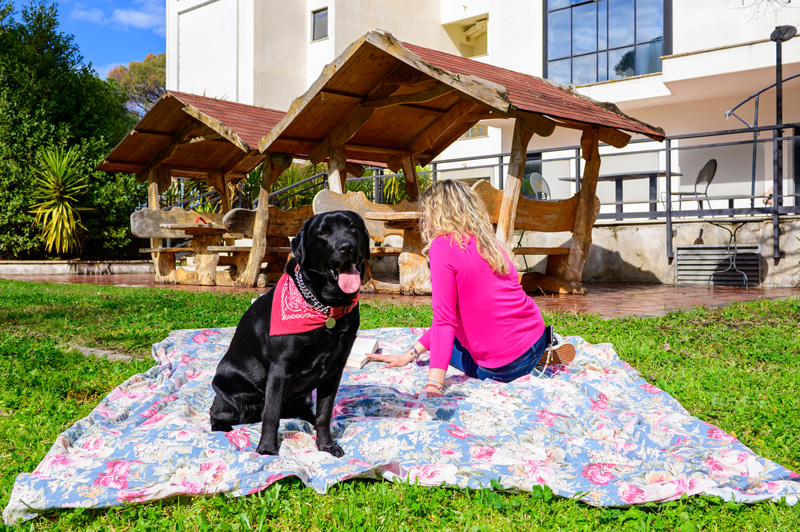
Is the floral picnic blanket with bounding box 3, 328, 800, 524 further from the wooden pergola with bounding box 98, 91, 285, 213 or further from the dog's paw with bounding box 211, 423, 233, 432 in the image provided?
the wooden pergola with bounding box 98, 91, 285, 213

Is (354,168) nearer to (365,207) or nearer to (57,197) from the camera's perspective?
(365,207)

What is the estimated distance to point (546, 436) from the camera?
339 cm

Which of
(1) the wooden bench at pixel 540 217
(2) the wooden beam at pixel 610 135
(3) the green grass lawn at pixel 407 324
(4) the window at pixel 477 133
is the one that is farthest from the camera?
(4) the window at pixel 477 133

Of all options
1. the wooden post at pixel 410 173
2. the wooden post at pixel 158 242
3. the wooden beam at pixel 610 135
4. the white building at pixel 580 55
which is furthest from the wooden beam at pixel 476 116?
the wooden post at pixel 158 242

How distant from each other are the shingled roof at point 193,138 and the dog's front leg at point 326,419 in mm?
8179

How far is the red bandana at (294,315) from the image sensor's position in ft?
9.63

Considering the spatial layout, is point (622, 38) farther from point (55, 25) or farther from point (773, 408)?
point (773, 408)

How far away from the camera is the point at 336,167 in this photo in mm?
10477

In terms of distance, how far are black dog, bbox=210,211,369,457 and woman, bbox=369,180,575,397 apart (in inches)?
38.4

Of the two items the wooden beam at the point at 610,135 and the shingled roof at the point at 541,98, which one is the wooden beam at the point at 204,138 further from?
the wooden beam at the point at 610,135

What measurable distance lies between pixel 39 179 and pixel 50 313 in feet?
35.3

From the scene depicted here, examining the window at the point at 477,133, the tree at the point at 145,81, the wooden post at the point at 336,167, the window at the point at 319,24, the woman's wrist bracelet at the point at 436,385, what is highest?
the tree at the point at 145,81

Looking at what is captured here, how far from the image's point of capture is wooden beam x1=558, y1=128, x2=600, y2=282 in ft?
32.0

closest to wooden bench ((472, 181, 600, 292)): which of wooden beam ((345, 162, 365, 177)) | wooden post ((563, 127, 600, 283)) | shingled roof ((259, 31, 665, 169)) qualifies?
wooden post ((563, 127, 600, 283))
